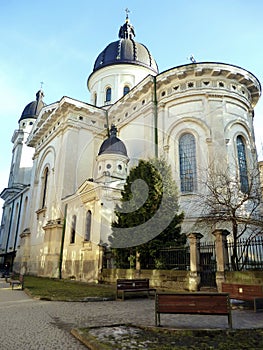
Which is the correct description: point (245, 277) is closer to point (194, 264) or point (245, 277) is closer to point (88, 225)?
point (194, 264)

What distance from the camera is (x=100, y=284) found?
15.7 m

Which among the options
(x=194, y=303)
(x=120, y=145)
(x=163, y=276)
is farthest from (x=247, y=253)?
(x=120, y=145)

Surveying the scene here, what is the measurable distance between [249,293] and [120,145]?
1724 cm

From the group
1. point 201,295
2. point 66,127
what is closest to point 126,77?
point 66,127

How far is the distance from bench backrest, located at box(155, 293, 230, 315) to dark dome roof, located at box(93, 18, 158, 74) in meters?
31.1

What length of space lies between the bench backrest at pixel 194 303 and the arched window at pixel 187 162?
14.3 meters

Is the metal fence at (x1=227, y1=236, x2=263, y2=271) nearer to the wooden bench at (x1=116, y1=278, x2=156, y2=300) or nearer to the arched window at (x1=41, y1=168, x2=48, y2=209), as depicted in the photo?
the wooden bench at (x1=116, y1=278, x2=156, y2=300)

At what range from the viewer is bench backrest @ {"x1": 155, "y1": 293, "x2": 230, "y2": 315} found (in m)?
5.45

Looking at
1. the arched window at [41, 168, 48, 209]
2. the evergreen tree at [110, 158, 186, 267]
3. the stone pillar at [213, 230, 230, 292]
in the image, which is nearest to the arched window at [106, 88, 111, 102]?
the arched window at [41, 168, 48, 209]

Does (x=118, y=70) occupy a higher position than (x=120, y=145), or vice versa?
(x=118, y=70)

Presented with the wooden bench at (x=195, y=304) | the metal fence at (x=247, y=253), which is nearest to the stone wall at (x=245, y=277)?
the metal fence at (x=247, y=253)

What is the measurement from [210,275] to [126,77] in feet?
Answer: 86.7

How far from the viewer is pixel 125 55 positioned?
110 ft

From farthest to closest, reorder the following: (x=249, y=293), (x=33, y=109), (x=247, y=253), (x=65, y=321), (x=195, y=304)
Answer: (x=33, y=109) < (x=247, y=253) < (x=249, y=293) < (x=65, y=321) < (x=195, y=304)
